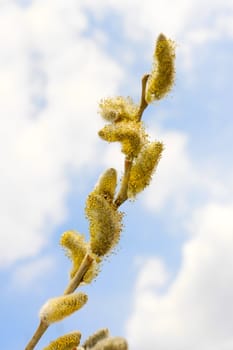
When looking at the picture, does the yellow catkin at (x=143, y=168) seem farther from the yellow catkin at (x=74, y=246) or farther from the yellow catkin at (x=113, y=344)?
the yellow catkin at (x=113, y=344)

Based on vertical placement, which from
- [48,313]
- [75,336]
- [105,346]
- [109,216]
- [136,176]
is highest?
[136,176]

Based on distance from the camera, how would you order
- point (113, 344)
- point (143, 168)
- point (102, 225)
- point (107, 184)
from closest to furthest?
1. point (113, 344)
2. point (102, 225)
3. point (107, 184)
4. point (143, 168)

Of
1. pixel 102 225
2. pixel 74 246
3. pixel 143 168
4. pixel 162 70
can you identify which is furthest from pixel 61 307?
pixel 162 70

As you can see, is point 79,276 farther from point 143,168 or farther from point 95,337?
point 143,168

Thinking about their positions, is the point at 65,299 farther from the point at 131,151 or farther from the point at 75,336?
the point at 131,151

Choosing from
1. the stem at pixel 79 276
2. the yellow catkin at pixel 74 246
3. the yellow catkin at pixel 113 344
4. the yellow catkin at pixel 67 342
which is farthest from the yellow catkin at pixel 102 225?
the yellow catkin at pixel 113 344

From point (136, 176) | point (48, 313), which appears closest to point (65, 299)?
point (48, 313)
